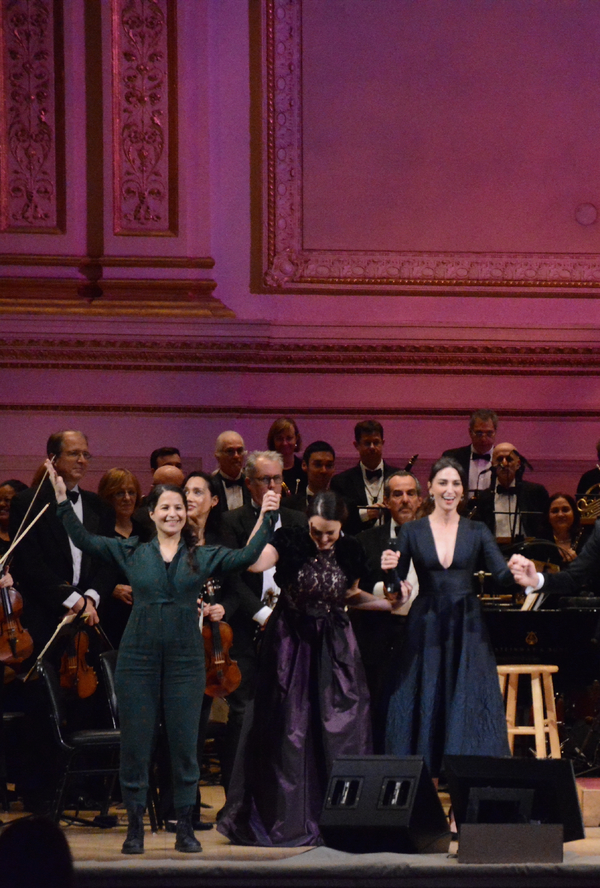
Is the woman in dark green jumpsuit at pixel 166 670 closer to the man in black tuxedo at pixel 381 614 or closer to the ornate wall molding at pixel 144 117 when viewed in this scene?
the man in black tuxedo at pixel 381 614

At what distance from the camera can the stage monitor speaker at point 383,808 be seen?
14.3 ft

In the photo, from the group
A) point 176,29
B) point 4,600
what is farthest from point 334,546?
point 176,29

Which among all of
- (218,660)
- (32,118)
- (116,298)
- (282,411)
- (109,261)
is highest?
(32,118)

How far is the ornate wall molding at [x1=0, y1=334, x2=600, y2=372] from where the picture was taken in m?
7.57

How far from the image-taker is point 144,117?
773 cm

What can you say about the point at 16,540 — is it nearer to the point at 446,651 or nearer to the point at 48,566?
the point at 48,566

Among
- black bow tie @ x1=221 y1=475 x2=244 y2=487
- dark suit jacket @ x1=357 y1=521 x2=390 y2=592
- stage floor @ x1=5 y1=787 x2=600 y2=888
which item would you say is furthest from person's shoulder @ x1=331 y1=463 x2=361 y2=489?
stage floor @ x1=5 y1=787 x2=600 y2=888

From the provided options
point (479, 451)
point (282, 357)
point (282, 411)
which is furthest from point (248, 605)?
point (282, 357)

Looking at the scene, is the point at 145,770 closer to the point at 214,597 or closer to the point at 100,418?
the point at 214,597

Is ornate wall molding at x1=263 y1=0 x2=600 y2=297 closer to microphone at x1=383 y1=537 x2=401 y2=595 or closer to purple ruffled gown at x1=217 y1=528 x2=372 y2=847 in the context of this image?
purple ruffled gown at x1=217 y1=528 x2=372 y2=847

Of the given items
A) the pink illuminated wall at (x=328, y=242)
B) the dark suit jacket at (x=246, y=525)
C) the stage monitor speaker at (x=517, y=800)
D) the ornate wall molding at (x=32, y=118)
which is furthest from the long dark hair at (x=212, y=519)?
the ornate wall molding at (x=32, y=118)

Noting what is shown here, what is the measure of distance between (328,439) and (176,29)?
7.82 feet

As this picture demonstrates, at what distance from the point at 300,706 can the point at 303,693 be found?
45 millimetres

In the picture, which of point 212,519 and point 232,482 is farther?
point 232,482
